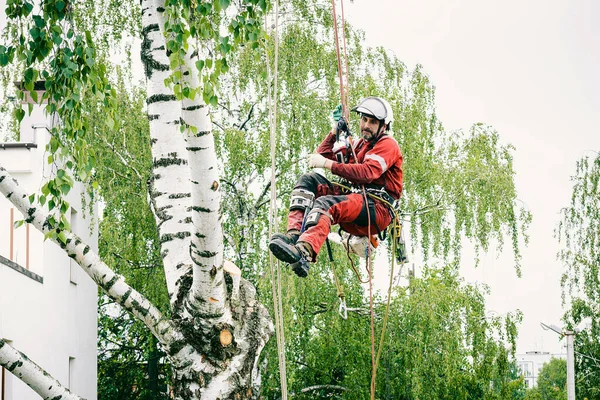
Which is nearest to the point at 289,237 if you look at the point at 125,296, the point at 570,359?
the point at 125,296

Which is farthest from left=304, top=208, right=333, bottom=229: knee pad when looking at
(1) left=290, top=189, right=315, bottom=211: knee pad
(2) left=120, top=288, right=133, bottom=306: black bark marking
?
(2) left=120, top=288, right=133, bottom=306: black bark marking

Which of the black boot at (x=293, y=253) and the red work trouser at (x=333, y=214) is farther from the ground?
the red work trouser at (x=333, y=214)

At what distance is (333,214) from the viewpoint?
23.2 feet

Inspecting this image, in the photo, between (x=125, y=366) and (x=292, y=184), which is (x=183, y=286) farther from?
(x=125, y=366)

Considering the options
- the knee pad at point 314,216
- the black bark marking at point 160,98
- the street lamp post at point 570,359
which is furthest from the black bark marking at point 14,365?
the street lamp post at point 570,359

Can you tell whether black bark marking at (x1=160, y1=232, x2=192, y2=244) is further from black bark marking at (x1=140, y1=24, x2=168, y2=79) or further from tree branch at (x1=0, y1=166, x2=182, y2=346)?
black bark marking at (x1=140, y1=24, x2=168, y2=79)

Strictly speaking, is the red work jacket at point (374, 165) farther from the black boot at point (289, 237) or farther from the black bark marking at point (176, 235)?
the black bark marking at point (176, 235)

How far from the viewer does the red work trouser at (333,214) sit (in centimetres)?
689

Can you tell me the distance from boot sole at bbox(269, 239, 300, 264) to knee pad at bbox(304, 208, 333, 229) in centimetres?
32

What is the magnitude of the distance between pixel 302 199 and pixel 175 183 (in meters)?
0.88

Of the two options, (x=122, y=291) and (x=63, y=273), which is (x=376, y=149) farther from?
(x=63, y=273)

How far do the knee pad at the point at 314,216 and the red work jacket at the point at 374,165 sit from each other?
0.29 meters

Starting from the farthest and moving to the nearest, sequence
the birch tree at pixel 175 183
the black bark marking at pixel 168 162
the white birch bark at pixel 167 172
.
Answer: the black bark marking at pixel 168 162
the white birch bark at pixel 167 172
the birch tree at pixel 175 183

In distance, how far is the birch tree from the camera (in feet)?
18.9
